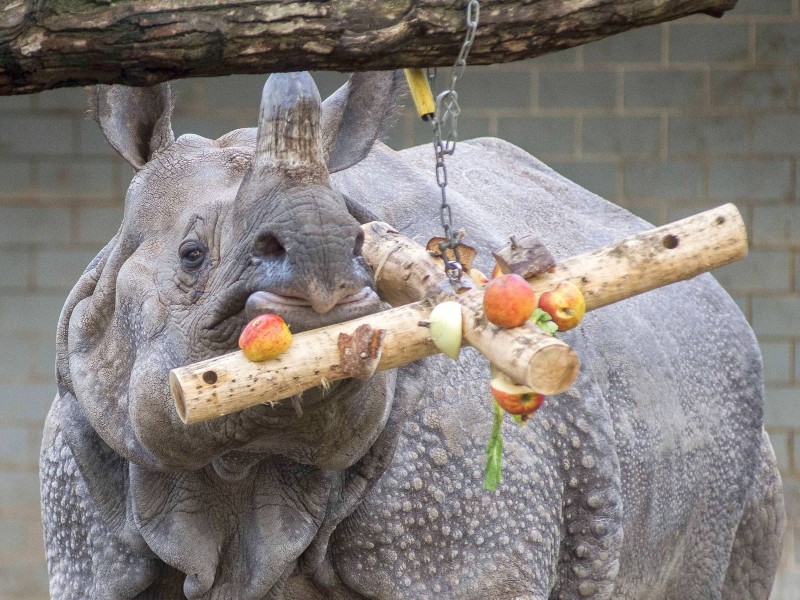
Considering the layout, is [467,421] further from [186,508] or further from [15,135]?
[15,135]

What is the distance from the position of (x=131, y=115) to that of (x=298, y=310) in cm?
101

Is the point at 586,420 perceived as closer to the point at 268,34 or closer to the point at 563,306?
the point at 563,306

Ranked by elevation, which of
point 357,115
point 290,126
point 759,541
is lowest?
point 759,541

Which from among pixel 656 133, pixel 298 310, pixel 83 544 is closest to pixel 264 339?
pixel 298 310

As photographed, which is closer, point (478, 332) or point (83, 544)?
point (478, 332)

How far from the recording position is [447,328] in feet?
9.97

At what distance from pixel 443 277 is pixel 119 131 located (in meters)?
1.04

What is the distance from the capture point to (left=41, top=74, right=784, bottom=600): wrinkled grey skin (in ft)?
10.8

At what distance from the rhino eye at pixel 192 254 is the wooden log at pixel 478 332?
0.44m

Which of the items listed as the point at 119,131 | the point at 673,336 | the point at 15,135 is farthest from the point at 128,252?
the point at 15,135

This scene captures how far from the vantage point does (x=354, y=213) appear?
3818 mm

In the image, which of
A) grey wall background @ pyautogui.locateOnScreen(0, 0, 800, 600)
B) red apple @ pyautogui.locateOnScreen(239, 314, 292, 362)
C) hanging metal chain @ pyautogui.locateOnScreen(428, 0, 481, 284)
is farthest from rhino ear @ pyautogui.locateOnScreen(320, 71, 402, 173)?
grey wall background @ pyautogui.locateOnScreen(0, 0, 800, 600)

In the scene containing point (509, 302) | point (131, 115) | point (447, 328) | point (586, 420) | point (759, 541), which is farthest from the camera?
point (759, 541)

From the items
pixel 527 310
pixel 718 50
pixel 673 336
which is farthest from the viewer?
pixel 718 50
